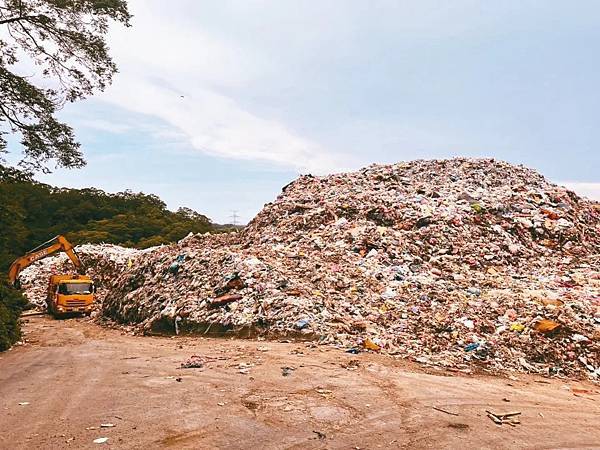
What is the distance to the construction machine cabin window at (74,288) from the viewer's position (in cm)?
1504

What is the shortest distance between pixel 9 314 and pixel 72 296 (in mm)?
5908

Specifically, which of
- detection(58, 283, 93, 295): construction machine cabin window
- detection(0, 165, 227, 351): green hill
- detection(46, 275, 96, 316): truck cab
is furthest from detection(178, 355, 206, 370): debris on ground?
detection(0, 165, 227, 351): green hill

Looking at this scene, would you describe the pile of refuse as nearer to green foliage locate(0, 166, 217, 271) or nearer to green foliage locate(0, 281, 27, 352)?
green foliage locate(0, 281, 27, 352)

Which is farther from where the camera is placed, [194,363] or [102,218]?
[102,218]

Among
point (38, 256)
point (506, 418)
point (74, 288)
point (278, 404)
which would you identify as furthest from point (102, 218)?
point (506, 418)

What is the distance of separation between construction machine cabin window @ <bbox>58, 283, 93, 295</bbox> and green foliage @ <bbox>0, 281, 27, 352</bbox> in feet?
15.5

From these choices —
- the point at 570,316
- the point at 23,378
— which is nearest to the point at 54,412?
the point at 23,378

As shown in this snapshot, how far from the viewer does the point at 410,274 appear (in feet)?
33.1

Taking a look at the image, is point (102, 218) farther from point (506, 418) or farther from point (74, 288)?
point (506, 418)

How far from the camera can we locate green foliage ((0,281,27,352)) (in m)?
8.77

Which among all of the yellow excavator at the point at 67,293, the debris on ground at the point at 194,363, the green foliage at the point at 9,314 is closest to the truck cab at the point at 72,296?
the yellow excavator at the point at 67,293

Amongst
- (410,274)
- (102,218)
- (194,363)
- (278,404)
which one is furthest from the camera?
(102,218)

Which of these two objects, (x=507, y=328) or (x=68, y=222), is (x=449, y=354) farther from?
(x=68, y=222)

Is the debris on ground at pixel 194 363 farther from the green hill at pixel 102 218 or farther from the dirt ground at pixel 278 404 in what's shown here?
the green hill at pixel 102 218
